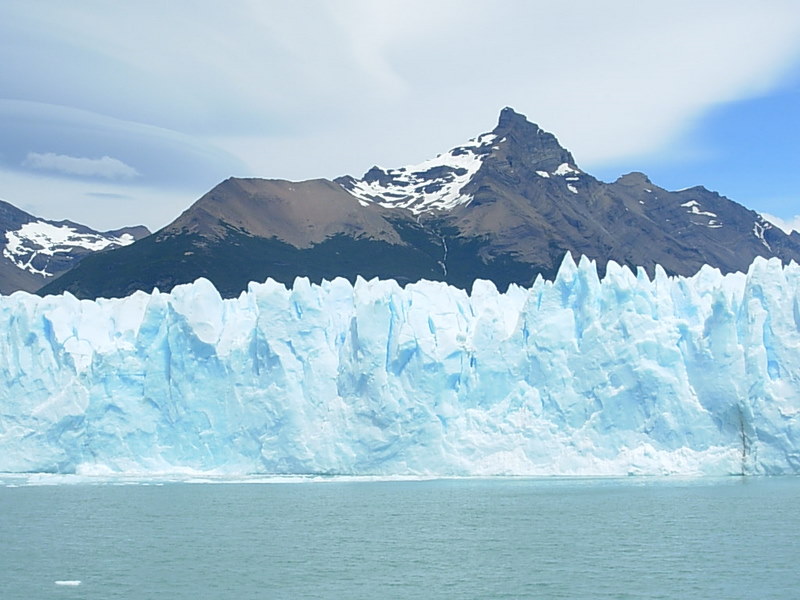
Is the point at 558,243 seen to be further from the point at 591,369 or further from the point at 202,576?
the point at 202,576

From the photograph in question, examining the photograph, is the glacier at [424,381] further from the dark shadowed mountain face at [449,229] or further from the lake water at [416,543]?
the dark shadowed mountain face at [449,229]

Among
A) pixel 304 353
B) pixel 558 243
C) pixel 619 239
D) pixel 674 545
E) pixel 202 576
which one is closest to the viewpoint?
pixel 202 576

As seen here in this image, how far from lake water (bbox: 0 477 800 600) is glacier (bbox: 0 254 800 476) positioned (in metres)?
1.46

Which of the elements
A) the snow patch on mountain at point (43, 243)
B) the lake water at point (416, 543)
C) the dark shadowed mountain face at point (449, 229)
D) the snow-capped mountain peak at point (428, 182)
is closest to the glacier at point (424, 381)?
the lake water at point (416, 543)

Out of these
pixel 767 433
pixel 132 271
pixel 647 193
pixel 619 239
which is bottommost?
pixel 767 433

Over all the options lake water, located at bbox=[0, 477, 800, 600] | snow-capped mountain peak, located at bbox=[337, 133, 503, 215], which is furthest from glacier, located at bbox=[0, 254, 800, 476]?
snow-capped mountain peak, located at bbox=[337, 133, 503, 215]

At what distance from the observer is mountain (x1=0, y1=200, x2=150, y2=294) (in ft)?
376

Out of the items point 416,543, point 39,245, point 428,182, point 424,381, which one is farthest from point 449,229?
point 416,543

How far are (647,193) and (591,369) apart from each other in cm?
8175

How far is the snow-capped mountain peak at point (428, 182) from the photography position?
321ft

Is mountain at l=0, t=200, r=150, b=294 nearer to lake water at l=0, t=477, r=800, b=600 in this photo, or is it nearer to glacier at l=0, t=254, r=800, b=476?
glacier at l=0, t=254, r=800, b=476

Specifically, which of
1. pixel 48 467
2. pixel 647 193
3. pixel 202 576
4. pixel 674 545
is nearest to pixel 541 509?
pixel 674 545

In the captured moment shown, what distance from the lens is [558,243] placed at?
83312 mm

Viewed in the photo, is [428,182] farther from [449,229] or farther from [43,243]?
[43,243]
